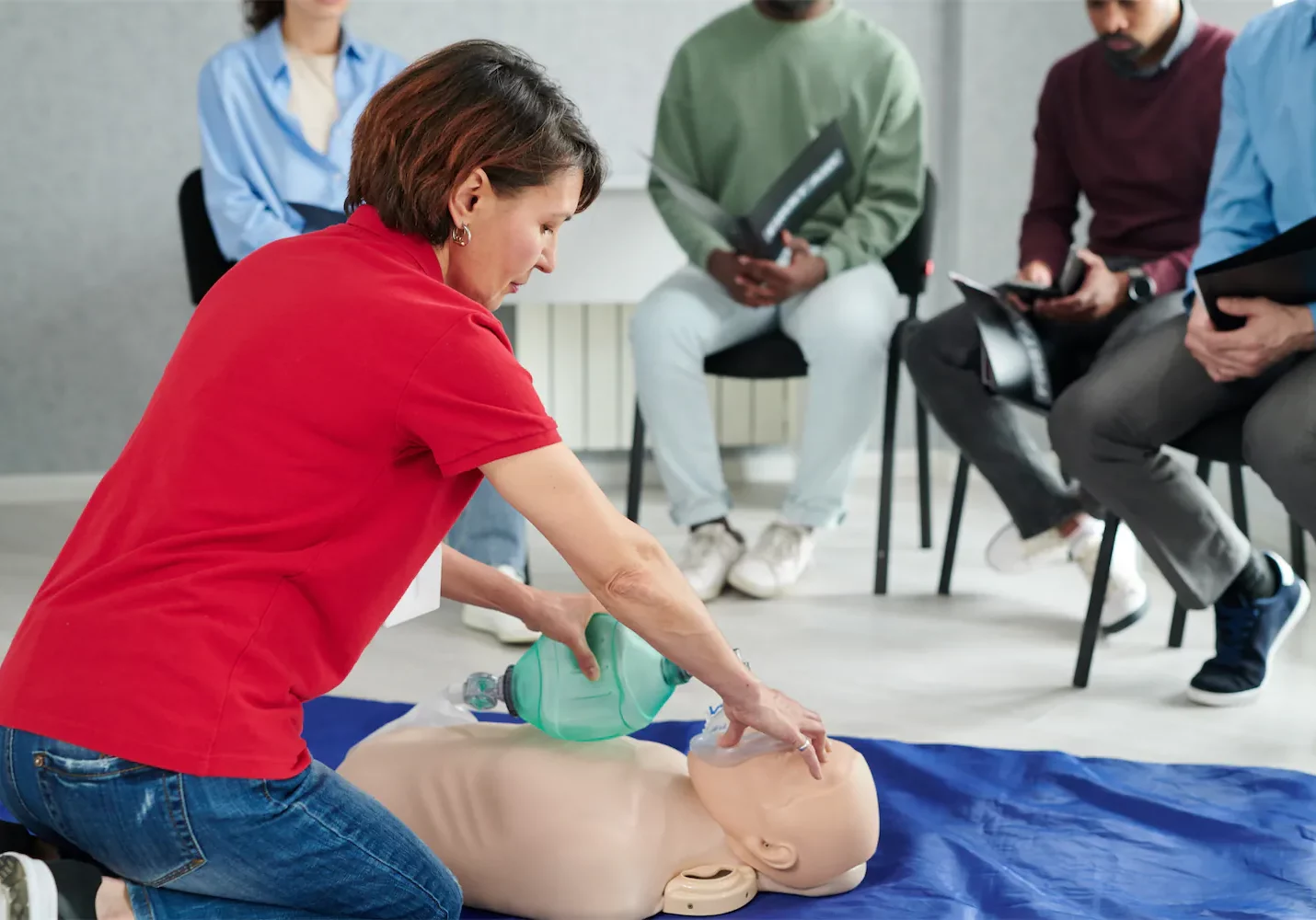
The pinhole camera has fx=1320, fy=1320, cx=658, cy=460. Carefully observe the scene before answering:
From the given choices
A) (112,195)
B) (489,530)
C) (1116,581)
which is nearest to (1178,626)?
(1116,581)

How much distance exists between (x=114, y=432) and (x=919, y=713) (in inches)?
96.6

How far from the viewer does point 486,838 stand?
1.25 meters

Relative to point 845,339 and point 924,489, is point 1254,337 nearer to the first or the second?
point 845,339

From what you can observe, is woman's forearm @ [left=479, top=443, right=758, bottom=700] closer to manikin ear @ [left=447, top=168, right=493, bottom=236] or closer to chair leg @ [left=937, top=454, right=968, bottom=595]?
manikin ear @ [left=447, top=168, right=493, bottom=236]

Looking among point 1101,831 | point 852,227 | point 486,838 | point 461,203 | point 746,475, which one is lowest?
point 746,475

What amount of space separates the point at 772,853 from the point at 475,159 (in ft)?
2.32

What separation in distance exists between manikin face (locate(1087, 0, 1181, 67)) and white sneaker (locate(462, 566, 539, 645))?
4.62ft

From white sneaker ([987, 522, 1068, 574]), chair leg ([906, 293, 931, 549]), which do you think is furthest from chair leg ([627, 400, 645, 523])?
white sneaker ([987, 522, 1068, 574])

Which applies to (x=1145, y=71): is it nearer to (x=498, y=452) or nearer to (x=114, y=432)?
(x=498, y=452)

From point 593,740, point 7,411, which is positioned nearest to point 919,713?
point 593,740

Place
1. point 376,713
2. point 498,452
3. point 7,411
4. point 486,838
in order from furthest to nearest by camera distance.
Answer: point 7,411
point 376,713
point 486,838
point 498,452

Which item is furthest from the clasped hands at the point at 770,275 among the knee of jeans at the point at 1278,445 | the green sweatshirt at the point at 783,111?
the knee of jeans at the point at 1278,445

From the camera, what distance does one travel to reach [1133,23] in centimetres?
230

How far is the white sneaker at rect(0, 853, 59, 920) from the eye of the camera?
937 mm
